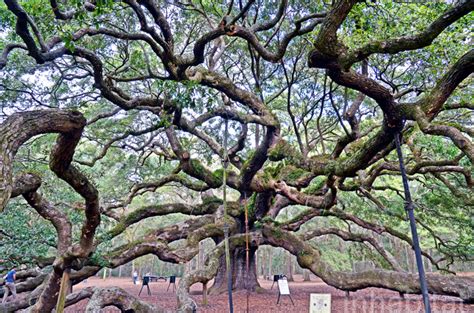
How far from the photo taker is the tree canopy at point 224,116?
340 centimetres

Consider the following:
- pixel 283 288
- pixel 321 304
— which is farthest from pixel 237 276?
pixel 321 304

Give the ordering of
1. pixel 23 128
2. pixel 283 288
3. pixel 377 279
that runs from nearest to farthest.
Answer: pixel 23 128
pixel 377 279
pixel 283 288

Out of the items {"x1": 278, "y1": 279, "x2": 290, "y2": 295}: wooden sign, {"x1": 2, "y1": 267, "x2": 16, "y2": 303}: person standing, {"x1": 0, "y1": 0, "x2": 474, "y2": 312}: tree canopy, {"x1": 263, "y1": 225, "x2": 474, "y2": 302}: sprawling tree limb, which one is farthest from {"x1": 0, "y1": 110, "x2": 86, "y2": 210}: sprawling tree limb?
{"x1": 263, "y1": 225, "x2": 474, "y2": 302}: sprawling tree limb

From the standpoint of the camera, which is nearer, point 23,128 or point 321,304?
point 23,128

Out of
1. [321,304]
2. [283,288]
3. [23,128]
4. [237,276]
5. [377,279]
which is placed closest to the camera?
[23,128]

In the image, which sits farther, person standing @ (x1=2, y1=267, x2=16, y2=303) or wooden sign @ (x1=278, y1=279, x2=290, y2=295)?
person standing @ (x1=2, y1=267, x2=16, y2=303)

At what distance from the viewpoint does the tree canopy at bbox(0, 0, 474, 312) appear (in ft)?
11.1

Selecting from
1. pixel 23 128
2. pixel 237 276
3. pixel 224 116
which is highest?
pixel 224 116

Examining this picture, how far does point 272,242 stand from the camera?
8414 millimetres

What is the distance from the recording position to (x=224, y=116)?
650 centimetres

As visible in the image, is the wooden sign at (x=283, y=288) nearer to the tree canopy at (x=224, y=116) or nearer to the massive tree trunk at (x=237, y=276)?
the tree canopy at (x=224, y=116)

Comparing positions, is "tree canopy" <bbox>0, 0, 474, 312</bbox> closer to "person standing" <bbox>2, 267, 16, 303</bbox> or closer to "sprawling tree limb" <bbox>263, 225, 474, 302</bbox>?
"sprawling tree limb" <bbox>263, 225, 474, 302</bbox>

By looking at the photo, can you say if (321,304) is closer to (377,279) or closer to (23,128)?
(377,279)

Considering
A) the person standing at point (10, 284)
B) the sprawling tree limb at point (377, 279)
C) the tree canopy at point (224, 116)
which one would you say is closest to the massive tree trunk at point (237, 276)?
the tree canopy at point (224, 116)
